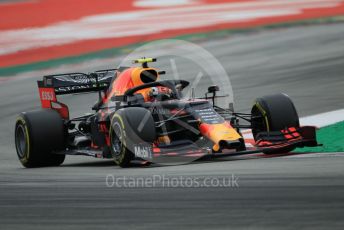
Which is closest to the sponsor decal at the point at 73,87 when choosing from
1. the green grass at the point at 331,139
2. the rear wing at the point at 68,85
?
the rear wing at the point at 68,85

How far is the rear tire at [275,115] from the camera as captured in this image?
1391 cm

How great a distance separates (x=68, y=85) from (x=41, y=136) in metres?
1.43

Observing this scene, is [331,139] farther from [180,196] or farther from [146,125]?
[180,196]

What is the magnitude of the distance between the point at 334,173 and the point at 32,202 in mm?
3195

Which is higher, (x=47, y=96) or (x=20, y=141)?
(x=47, y=96)

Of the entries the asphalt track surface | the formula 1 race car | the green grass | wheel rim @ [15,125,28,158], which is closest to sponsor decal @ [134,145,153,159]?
the formula 1 race car

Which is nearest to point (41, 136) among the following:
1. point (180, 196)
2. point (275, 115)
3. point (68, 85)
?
point (68, 85)

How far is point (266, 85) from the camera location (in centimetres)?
2361

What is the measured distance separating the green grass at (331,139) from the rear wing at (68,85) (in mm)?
3437

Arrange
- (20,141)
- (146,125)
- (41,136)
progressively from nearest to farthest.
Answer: (146,125) → (41,136) → (20,141)

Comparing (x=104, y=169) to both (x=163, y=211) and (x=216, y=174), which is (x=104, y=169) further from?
(x=163, y=211)

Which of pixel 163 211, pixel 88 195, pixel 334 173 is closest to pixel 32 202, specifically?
pixel 88 195

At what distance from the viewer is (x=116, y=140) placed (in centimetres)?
1356

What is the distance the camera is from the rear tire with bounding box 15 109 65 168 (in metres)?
15.0
